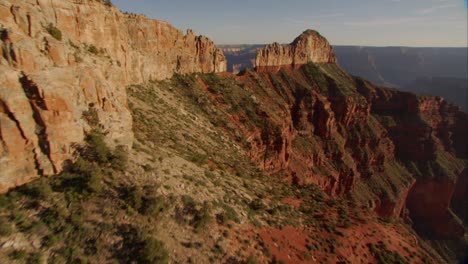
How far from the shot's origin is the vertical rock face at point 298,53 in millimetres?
72562

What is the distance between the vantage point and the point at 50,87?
12461 millimetres

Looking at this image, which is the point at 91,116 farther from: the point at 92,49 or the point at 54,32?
the point at 92,49

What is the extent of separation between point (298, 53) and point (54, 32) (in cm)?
7825

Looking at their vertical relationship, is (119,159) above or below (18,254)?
above

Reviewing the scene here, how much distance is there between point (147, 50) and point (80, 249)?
114 ft

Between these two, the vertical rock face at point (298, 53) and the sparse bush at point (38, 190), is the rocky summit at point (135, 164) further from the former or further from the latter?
the vertical rock face at point (298, 53)

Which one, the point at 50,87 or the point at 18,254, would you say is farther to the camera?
the point at 50,87

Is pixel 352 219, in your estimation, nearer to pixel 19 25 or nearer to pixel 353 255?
pixel 353 255

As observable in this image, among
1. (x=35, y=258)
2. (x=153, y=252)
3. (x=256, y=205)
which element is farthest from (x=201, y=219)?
(x=35, y=258)

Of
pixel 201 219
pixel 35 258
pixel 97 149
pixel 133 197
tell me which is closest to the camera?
pixel 35 258

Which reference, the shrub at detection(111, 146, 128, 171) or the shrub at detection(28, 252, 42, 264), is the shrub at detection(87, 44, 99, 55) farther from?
the shrub at detection(28, 252, 42, 264)

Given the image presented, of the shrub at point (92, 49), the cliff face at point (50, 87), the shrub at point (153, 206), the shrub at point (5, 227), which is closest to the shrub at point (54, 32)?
the cliff face at point (50, 87)

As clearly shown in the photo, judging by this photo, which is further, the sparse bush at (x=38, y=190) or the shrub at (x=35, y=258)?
the sparse bush at (x=38, y=190)

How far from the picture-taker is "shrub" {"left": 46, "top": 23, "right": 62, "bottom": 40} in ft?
50.1
